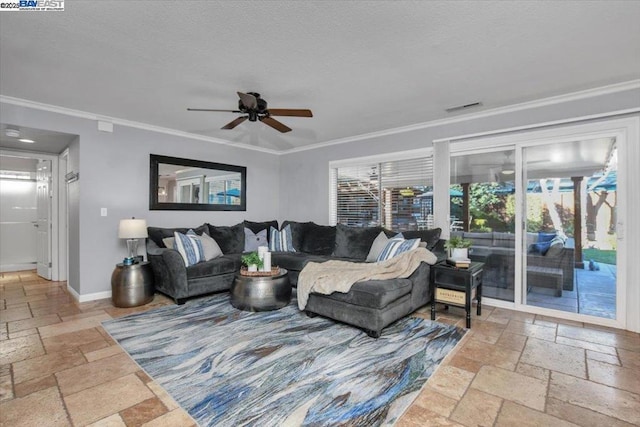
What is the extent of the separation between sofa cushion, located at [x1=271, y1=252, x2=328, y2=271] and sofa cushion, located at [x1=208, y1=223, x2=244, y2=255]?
2.27 feet

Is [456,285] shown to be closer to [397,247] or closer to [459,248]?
[459,248]

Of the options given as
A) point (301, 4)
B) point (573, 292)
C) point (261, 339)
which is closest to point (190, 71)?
point (301, 4)

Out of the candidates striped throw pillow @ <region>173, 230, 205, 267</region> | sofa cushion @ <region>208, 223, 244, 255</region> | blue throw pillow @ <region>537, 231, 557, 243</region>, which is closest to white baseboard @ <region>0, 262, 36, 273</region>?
sofa cushion @ <region>208, 223, 244, 255</region>

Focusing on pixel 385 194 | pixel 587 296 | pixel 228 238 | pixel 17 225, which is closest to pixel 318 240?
pixel 385 194

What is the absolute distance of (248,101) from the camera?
116 inches

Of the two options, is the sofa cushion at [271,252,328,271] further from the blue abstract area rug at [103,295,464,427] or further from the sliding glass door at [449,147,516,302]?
the sliding glass door at [449,147,516,302]

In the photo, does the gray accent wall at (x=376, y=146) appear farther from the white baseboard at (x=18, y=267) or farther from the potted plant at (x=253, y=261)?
the white baseboard at (x=18, y=267)

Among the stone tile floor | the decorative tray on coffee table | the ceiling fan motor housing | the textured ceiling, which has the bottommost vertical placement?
the stone tile floor

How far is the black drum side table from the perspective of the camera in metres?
3.78

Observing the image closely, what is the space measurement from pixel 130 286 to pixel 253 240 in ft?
6.27

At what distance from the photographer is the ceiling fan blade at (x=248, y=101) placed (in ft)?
9.30

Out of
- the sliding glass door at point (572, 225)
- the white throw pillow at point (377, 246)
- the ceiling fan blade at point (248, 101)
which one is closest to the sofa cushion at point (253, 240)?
the white throw pillow at point (377, 246)

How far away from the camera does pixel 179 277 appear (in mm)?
3840

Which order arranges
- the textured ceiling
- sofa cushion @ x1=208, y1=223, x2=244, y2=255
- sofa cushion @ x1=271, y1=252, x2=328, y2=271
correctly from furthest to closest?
sofa cushion @ x1=208, y1=223, x2=244, y2=255
sofa cushion @ x1=271, y1=252, x2=328, y2=271
the textured ceiling
